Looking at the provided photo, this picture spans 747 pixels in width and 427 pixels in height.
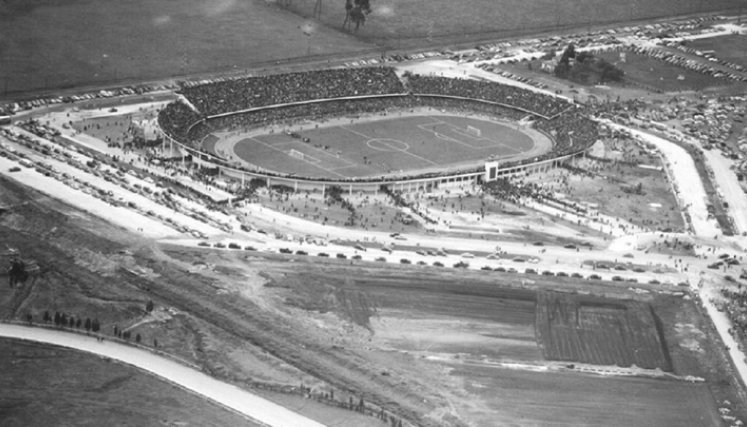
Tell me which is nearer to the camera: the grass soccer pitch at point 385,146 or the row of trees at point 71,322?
the row of trees at point 71,322

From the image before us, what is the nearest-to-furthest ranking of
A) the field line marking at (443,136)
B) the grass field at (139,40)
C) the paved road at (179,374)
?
1. the paved road at (179,374)
2. the field line marking at (443,136)
3. the grass field at (139,40)

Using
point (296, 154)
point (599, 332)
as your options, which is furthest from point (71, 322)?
point (296, 154)

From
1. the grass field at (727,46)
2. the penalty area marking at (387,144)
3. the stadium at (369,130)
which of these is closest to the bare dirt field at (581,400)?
the stadium at (369,130)

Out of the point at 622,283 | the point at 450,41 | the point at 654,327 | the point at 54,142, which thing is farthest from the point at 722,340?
the point at 450,41

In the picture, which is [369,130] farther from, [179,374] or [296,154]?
[179,374]

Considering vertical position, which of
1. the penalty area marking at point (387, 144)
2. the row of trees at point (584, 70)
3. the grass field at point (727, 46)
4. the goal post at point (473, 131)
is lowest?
the penalty area marking at point (387, 144)

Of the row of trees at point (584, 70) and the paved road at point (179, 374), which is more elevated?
the row of trees at point (584, 70)

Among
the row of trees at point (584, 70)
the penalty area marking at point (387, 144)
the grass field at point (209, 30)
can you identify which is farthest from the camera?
the row of trees at point (584, 70)

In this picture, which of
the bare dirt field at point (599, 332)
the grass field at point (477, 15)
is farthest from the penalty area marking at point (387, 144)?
the grass field at point (477, 15)

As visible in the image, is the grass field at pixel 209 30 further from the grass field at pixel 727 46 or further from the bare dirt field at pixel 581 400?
the bare dirt field at pixel 581 400
